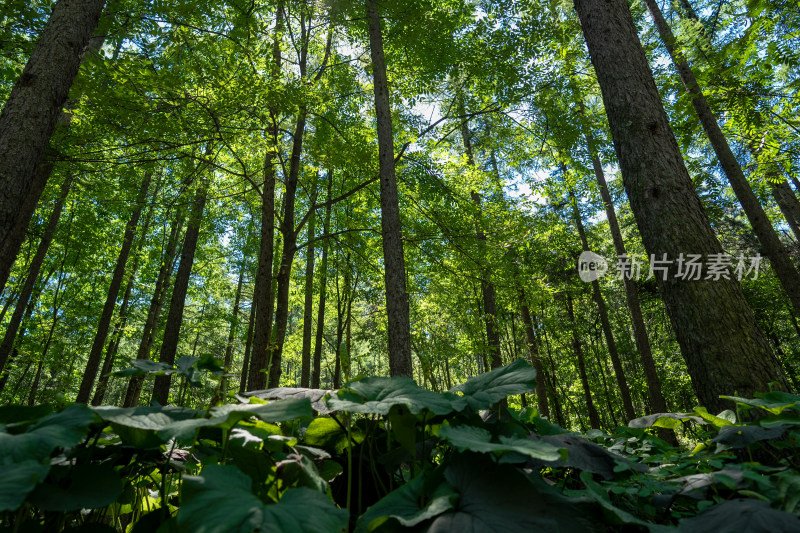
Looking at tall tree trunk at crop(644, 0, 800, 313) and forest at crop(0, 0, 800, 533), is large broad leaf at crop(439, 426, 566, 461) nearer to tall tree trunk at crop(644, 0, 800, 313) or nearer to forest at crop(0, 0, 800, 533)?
forest at crop(0, 0, 800, 533)

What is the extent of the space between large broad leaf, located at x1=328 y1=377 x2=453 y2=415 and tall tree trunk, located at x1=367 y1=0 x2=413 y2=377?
364 centimetres

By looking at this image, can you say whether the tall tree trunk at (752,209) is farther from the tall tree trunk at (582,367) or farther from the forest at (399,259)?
the tall tree trunk at (582,367)

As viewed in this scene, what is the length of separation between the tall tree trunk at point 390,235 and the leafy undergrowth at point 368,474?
348 cm

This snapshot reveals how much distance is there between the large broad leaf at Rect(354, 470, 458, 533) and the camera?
752mm

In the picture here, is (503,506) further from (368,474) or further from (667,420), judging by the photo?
(667,420)

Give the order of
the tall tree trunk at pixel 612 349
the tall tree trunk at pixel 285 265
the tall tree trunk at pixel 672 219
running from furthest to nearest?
the tall tree trunk at pixel 612 349 < the tall tree trunk at pixel 285 265 < the tall tree trunk at pixel 672 219

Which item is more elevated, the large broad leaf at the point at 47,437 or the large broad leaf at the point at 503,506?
the large broad leaf at the point at 47,437

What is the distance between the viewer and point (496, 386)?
3.82 ft

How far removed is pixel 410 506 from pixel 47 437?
73 centimetres

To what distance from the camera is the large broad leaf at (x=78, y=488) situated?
0.73 meters

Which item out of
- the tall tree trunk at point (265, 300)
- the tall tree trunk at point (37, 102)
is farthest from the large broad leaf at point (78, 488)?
the tall tree trunk at point (265, 300)

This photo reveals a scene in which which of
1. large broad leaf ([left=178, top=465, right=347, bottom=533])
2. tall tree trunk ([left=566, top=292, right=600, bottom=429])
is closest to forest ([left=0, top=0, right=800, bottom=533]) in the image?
large broad leaf ([left=178, top=465, right=347, bottom=533])

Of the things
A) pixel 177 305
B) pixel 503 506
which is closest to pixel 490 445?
pixel 503 506

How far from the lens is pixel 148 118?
4.85 m
